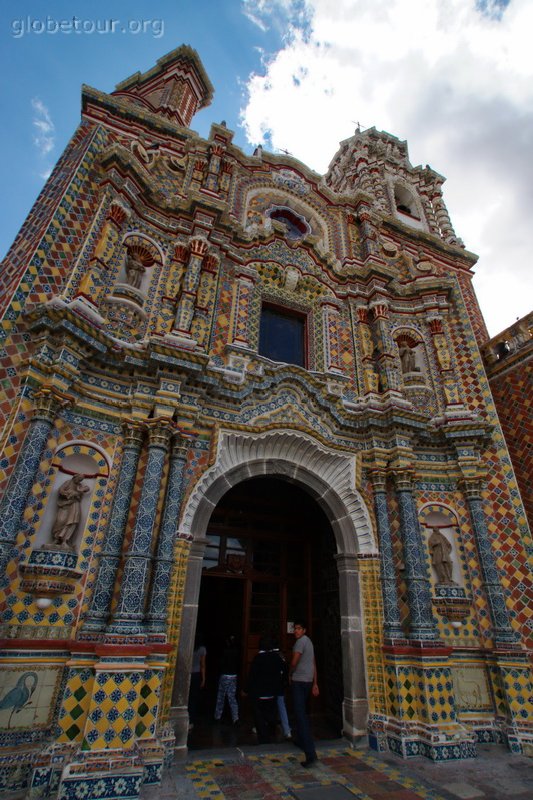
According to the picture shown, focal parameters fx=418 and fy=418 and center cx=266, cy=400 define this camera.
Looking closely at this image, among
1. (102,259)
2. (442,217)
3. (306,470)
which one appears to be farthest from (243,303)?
(442,217)

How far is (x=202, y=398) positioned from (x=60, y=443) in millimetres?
2361

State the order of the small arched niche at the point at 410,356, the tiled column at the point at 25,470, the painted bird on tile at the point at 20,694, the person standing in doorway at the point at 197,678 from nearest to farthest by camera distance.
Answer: the painted bird on tile at the point at 20,694 < the tiled column at the point at 25,470 < the person standing in doorway at the point at 197,678 < the small arched niche at the point at 410,356

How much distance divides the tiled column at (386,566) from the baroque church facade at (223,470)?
0.14 ft

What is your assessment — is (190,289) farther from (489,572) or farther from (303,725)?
(489,572)

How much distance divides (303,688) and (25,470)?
180 inches

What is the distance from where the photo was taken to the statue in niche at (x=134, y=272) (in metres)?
8.14

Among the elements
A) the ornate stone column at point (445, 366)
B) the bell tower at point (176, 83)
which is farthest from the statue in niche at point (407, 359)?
the bell tower at point (176, 83)

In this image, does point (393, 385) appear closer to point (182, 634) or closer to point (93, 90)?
point (182, 634)

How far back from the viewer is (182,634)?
5906 millimetres

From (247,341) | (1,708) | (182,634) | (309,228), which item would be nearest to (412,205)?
(309,228)

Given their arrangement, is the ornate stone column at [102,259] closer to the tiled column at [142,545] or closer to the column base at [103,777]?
the tiled column at [142,545]

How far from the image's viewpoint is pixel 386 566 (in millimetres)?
7359

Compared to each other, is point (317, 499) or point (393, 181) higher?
point (393, 181)

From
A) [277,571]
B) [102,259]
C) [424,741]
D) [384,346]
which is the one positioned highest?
[384,346]
